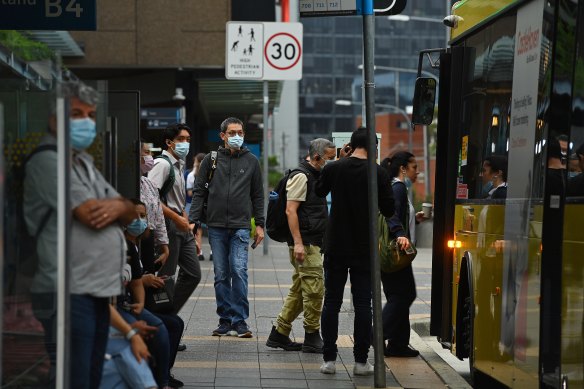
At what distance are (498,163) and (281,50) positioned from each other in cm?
1050

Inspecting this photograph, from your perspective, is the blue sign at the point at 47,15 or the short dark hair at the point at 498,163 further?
the blue sign at the point at 47,15

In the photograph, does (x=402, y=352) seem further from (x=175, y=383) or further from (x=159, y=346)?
(x=159, y=346)

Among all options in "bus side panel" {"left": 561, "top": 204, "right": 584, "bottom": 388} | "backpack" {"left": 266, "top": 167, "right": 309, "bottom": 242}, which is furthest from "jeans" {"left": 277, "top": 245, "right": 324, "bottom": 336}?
"bus side panel" {"left": 561, "top": 204, "right": 584, "bottom": 388}

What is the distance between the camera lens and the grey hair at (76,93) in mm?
5102

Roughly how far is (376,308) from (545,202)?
2.32 meters

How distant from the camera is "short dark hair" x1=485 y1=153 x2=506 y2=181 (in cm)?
785

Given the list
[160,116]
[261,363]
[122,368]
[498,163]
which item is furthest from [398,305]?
[160,116]

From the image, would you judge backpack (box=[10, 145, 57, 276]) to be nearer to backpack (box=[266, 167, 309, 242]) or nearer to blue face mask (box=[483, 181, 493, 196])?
blue face mask (box=[483, 181, 493, 196])

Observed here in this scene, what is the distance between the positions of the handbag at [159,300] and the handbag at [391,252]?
2381mm

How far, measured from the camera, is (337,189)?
916cm

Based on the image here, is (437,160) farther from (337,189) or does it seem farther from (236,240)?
(236,240)

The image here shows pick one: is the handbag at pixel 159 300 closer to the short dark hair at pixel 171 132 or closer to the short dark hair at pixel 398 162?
the short dark hair at pixel 171 132

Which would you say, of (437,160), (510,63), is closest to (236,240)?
(437,160)

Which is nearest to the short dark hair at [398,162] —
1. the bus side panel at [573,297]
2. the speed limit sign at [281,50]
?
the bus side panel at [573,297]
